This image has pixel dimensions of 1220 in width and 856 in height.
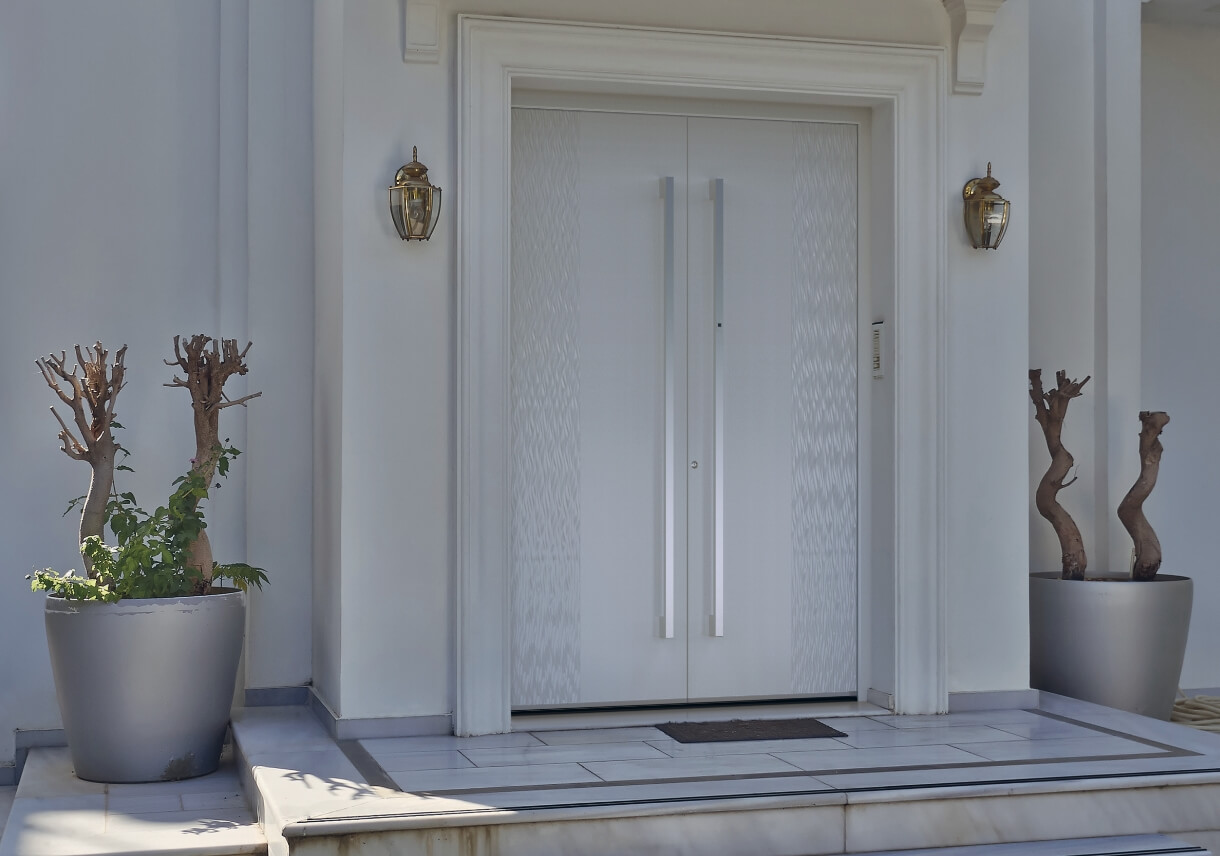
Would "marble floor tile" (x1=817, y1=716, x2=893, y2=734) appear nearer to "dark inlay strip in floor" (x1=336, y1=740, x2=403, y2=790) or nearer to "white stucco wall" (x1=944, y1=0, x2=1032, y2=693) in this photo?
"white stucco wall" (x1=944, y1=0, x2=1032, y2=693)

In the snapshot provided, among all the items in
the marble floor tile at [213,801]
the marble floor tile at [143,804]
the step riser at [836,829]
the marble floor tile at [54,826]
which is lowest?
the marble floor tile at [213,801]

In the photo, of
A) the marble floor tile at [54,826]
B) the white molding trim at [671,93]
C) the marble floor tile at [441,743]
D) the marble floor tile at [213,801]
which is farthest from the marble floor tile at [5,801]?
the white molding trim at [671,93]

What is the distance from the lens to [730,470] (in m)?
4.26

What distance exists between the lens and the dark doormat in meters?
3.76

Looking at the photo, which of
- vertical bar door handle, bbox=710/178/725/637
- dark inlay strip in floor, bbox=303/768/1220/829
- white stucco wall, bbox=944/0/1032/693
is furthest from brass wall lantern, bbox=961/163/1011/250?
dark inlay strip in floor, bbox=303/768/1220/829

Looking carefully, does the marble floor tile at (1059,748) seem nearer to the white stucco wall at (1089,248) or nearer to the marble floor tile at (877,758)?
the marble floor tile at (877,758)

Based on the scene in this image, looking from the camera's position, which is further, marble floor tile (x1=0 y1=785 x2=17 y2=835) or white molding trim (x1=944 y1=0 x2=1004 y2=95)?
white molding trim (x1=944 y1=0 x2=1004 y2=95)

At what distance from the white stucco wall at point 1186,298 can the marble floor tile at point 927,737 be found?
215 cm

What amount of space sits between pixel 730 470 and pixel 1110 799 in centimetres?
157

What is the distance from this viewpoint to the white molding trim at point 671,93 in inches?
151

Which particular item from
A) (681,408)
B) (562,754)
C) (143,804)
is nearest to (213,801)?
(143,804)

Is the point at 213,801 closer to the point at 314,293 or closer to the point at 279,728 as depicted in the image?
the point at 279,728

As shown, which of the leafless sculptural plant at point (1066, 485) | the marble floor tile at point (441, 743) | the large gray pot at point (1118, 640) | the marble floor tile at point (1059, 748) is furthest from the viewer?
the leafless sculptural plant at point (1066, 485)

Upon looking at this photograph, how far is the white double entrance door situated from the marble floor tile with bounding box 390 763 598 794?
2.53 feet
